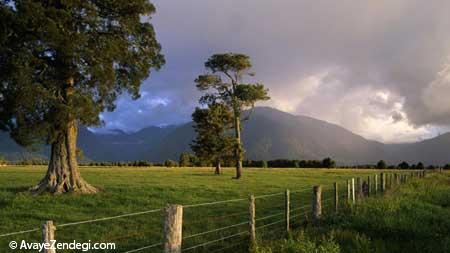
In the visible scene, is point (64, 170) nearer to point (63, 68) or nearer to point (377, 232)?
point (63, 68)

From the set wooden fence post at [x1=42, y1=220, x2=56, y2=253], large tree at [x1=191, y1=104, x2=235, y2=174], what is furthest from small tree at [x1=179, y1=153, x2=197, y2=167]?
wooden fence post at [x1=42, y1=220, x2=56, y2=253]

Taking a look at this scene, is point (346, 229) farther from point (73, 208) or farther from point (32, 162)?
point (32, 162)

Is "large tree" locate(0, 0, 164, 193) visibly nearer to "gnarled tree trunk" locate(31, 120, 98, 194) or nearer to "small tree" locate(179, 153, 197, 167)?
"gnarled tree trunk" locate(31, 120, 98, 194)

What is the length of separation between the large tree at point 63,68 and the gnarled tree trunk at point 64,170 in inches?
2.4

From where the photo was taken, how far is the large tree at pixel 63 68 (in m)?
27.1

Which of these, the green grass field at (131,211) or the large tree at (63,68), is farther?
the large tree at (63,68)

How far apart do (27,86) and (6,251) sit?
14.6m

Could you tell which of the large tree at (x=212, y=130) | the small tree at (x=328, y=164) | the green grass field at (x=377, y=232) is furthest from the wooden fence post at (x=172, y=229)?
the small tree at (x=328, y=164)

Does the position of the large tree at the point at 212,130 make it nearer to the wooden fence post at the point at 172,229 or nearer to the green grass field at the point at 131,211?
the green grass field at the point at 131,211

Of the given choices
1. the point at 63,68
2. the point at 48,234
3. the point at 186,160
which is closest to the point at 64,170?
the point at 63,68

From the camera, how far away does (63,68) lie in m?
29.1

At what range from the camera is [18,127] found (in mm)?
28578

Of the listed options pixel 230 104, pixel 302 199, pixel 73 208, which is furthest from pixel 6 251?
pixel 230 104

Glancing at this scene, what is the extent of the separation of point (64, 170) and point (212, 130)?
38.5 m
